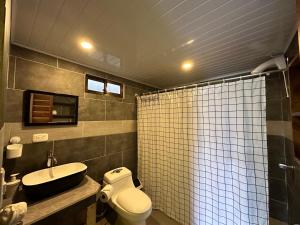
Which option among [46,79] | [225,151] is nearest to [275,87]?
[225,151]

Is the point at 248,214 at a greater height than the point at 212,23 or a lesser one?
lesser

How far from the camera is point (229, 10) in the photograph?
0.88m

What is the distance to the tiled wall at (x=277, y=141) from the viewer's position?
4.69ft

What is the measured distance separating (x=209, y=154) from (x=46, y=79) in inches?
81.2

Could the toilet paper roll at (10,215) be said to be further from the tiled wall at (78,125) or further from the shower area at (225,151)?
the shower area at (225,151)

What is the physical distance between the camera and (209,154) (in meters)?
1.54

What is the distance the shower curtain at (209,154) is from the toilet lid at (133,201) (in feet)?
1.61

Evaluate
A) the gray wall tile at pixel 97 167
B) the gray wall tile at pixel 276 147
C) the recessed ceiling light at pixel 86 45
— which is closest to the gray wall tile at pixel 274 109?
the gray wall tile at pixel 276 147

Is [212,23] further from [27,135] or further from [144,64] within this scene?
[27,135]

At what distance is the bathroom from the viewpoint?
0.94 metres

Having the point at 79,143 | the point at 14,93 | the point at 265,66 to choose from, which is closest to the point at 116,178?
the point at 79,143

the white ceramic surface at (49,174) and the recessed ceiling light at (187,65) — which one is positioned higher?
the recessed ceiling light at (187,65)

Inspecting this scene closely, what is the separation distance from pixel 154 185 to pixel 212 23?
2.21 metres

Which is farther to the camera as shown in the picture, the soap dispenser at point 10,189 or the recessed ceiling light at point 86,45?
the recessed ceiling light at point 86,45
